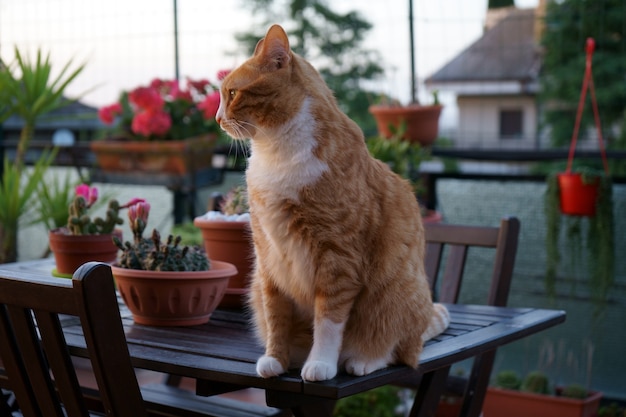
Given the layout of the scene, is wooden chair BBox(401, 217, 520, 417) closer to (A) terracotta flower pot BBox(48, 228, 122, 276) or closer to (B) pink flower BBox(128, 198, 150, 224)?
(B) pink flower BBox(128, 198, 150, 224)

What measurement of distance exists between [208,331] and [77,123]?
363 centimetres

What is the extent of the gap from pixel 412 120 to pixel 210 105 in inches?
36.6

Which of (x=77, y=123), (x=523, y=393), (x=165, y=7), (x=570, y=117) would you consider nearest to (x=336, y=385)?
(x=523, y=393)

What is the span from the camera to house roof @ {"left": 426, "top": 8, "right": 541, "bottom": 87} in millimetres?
3895

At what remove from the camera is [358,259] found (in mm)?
1596

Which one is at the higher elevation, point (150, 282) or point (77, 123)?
point (77, 123)

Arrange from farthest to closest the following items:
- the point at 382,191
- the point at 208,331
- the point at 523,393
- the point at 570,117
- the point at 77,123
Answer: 1. the point at 77,123
2. the point at 570,117
3. the point at 523,393
4. the point at 208,331
5. the point at 382,191

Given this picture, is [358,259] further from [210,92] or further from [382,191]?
[210,92]

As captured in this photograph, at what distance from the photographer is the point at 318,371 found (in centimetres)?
150

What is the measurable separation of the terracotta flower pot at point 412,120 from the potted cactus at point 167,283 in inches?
76.5

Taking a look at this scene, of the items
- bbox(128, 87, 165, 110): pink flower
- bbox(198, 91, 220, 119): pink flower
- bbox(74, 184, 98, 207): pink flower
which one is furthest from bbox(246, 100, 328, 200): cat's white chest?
bbox(128, 87, 165, 110): pink flower

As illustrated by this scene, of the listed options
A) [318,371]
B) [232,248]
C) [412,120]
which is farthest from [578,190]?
[318,371]

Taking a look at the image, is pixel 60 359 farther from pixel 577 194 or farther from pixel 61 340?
pixel 577 194

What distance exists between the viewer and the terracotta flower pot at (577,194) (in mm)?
3514
